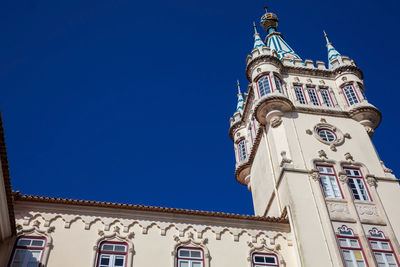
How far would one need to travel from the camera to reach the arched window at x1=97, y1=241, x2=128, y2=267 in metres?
17.1

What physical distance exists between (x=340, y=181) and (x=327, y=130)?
4176mm

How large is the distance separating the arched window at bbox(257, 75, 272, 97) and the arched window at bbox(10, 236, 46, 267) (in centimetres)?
1577

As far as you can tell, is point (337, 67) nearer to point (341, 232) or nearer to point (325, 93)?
point (325, 93)

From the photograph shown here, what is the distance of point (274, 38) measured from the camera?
39219 mm

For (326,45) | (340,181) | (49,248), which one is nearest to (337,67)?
(326,45)

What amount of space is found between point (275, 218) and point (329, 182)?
399 cm

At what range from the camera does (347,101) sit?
2736 centimetres

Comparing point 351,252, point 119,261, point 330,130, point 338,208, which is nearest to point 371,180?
point 338,208

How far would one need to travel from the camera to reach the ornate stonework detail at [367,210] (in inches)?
808

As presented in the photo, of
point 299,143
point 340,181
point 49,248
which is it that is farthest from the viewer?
point 299,143

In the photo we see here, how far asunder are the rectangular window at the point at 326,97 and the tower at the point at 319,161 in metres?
0.06

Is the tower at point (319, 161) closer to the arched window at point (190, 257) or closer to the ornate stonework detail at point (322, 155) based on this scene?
the ornate stonework detail at point (322, 155)

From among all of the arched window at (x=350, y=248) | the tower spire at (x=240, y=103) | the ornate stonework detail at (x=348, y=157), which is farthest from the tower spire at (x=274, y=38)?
the arched window at (x=350, y=248)

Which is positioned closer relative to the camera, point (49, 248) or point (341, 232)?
point (49, 248)
